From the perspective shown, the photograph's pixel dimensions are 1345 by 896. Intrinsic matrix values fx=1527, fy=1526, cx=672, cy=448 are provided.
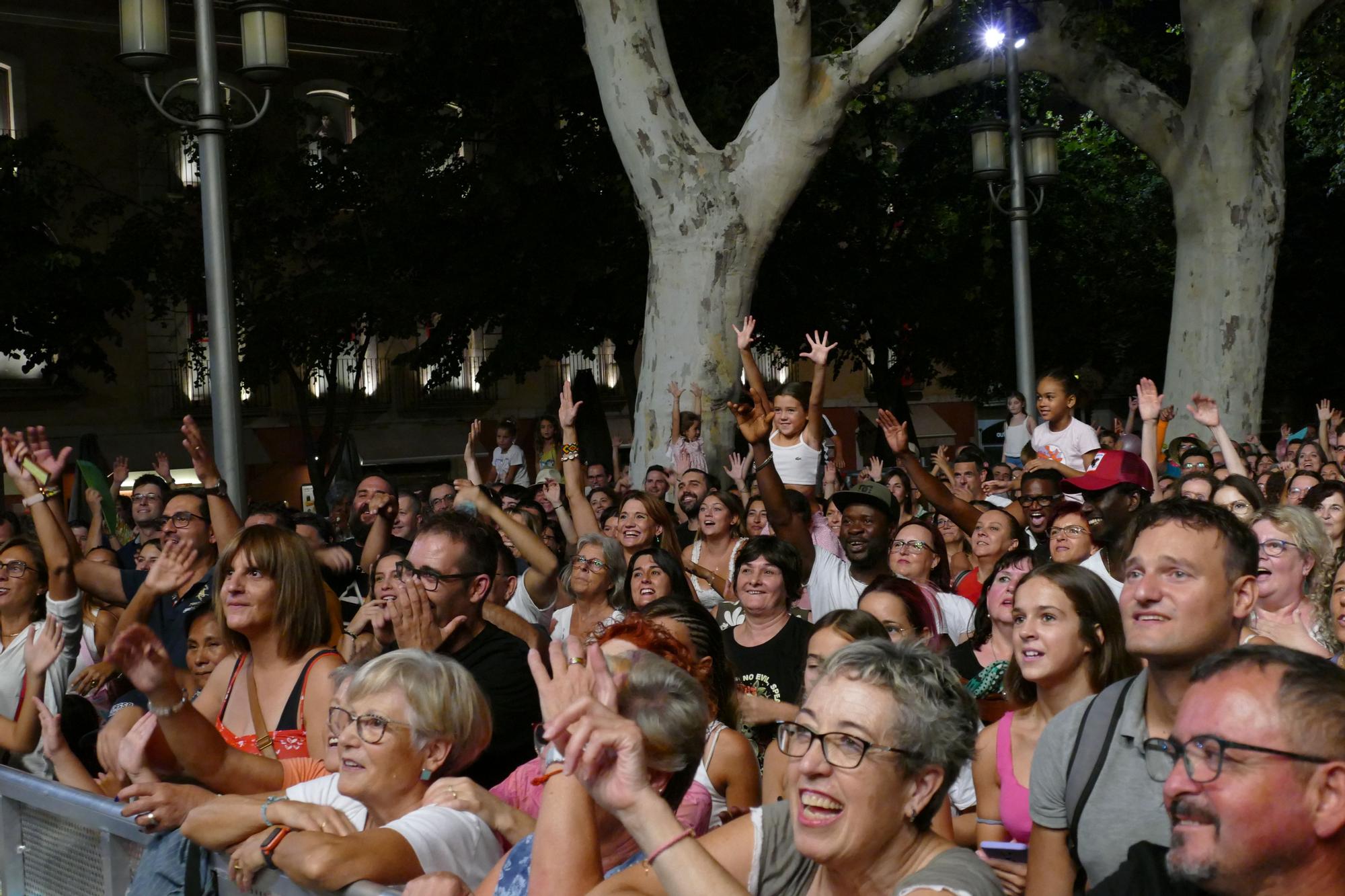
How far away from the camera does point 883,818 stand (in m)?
2.88

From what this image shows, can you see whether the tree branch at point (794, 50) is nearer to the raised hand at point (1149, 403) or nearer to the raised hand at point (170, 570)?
the raised hand at point (1149, 403)

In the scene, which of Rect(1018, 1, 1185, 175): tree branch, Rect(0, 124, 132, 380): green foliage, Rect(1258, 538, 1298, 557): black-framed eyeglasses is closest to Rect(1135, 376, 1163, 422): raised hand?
Rect(1258, 538, 1298, 557): black-framed eyeglasses

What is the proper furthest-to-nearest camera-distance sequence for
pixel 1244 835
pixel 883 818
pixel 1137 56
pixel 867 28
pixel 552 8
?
pixel 552 8 → pixel 1137 56 → pixel 867 28 → pixel 883 818 → pixel 1244 835

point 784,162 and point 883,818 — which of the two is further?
point 784,162

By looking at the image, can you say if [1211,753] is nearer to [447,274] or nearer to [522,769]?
[522,769]

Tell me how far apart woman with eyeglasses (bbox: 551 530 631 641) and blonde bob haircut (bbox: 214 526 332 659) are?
1677 mm

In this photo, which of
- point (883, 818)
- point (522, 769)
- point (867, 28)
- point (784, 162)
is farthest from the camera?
point (867, 28)

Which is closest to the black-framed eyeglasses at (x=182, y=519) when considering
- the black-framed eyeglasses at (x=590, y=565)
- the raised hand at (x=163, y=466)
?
the black-framed eyeglasses at (x=590, y=565)

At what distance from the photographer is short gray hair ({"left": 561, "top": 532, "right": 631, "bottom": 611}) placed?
21.2ft

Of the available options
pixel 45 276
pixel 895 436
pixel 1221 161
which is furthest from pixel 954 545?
pixel 45 276

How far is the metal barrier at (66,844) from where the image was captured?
4.08m

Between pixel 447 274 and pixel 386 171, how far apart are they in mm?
1608

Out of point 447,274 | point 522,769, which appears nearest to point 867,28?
point 447,274

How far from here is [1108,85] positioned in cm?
1609
